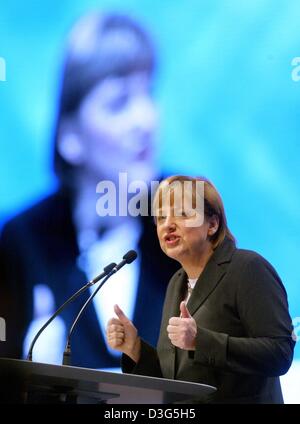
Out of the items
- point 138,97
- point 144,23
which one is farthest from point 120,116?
point 144,23

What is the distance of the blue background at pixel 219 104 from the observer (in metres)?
2.99

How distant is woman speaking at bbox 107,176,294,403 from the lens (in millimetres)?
2375

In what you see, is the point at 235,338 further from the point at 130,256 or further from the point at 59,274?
the point at 59,274

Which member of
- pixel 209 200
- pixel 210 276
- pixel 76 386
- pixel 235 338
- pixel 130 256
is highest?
pixel 209 200

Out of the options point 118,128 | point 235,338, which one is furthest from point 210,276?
point 118,128

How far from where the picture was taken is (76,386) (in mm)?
1866

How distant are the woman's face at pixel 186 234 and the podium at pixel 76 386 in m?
0.83

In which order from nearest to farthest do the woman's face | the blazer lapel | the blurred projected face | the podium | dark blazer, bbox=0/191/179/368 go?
the podium, the blazer lapel, the woman's face, dark blazer, bbox=0/191/179/368, the blurred projected face

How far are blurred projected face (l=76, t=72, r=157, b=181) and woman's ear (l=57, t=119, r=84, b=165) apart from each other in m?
0.02

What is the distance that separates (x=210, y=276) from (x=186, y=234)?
233 millimetres

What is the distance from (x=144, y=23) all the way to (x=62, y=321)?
52.6 inches

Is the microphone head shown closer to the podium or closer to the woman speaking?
the woman speaking

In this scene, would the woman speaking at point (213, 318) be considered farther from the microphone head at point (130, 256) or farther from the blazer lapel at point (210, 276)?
the microphone head at point (130, 256)

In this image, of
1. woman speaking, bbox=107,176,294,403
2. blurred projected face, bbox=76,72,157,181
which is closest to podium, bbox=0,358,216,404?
woman speaking, bbox=107,176,294,403
